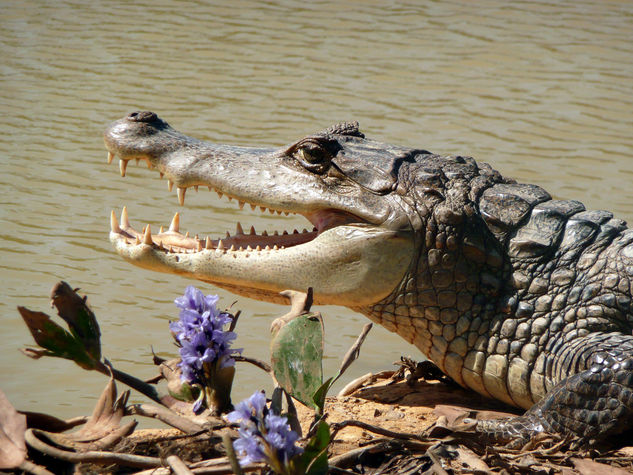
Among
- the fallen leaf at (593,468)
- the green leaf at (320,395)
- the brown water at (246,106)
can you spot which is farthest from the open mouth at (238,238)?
the green leaf at (320,395)

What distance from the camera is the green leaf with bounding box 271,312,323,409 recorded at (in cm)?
235

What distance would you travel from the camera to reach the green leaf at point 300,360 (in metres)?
2.35

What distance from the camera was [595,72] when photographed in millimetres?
10984

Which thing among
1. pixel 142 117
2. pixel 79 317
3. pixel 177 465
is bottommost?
pixel 177 465

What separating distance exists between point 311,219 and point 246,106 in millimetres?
5521

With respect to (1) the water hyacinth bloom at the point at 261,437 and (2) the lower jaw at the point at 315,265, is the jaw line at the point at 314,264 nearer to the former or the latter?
(2) the lower jaw at the point at 315,265

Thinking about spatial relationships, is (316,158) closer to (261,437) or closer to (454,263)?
(454,263)

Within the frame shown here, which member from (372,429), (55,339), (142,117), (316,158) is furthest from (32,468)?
(142,117)

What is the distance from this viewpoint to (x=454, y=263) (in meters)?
3.51

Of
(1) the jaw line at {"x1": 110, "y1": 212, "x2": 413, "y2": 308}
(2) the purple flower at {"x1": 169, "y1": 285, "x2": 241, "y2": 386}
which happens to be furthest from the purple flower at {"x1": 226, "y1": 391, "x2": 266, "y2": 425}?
(1) the jaw line at {"x1": 110, "y1": 212, "x2": 413, "y2": 308}

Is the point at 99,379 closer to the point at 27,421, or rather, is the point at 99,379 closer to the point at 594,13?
the point at 27,421

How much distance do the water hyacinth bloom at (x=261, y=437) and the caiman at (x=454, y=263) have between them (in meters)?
1.33

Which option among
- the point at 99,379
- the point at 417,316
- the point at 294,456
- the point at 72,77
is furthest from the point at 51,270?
the point at 72,77

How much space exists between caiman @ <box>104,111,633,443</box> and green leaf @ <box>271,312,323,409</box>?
3.30 feet
